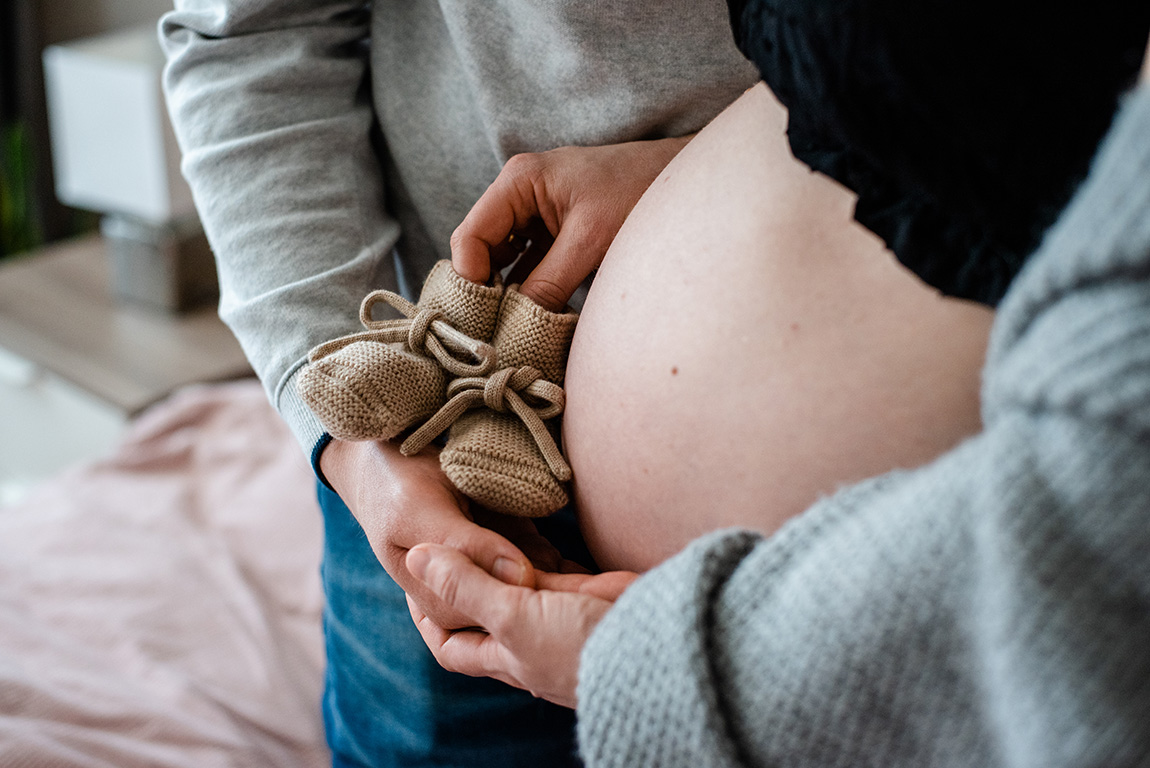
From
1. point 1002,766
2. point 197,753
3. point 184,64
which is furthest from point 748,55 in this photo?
point 197,753

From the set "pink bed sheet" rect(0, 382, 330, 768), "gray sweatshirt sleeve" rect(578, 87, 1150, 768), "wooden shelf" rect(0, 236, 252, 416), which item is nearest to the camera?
"gray sweatshirt sleeve" rect(578, 87, 1150, 768)

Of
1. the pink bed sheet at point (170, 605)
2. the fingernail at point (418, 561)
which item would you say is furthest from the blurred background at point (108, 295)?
the fingernail at point (418, 561)

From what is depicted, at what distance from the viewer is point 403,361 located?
62 cm

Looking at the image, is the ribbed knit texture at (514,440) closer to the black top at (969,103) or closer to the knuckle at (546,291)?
the knuckle at (546,291)

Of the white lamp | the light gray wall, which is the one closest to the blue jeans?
the white lamp

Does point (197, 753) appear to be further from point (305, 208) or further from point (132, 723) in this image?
point (305, 208)

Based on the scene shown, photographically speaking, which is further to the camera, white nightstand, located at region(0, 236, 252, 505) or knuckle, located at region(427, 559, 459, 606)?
white nightstand, located at region(0, 236, 252, 505)

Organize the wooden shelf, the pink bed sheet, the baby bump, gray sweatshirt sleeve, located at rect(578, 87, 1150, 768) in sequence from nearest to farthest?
A: gray sweatshirt sleeve, located at rect(578, 87, 1150, 768) < the baby bump < the pink bed sheet < the wooden shelf

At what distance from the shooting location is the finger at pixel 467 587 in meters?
0.54

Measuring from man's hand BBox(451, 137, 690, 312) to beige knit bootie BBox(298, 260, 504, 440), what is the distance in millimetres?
28

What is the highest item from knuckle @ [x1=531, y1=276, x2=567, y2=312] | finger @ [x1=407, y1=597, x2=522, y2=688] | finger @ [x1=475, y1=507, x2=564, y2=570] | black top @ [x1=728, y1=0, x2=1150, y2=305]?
black top @ [x1=728, y1=0, x2=1150, y2=305]

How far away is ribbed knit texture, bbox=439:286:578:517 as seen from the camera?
609 millimetres

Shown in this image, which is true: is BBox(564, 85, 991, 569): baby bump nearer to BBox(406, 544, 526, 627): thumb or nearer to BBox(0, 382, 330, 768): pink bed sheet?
BBox(406, 544, 526, 627): thumb

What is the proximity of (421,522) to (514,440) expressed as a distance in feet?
0.28
